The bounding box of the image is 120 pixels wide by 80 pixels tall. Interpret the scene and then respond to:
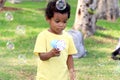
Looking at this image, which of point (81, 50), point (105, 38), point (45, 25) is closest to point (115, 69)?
point (81, 50)

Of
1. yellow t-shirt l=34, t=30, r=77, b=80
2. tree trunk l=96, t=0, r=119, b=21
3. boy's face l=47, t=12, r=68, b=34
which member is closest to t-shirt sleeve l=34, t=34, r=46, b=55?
yellow t-shirt l=34, t=30, r=77, b=80

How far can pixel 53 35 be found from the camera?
397 cm

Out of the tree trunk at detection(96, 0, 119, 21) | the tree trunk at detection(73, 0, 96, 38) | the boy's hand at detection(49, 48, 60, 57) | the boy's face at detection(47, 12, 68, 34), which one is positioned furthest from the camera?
the tree trunk at detection(96, 0, 119, 21)

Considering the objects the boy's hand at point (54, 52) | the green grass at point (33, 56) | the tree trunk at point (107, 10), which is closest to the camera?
the boy's hand at point (54, 52)

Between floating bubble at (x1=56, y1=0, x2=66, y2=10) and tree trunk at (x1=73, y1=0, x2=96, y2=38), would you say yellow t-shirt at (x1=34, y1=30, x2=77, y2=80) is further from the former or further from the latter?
tree trunk at (x1=73, y1=0, x2=96, y2=38)

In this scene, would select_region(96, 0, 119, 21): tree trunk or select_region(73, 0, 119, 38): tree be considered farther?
select_region(96, 0, 119, 21): tree trunk

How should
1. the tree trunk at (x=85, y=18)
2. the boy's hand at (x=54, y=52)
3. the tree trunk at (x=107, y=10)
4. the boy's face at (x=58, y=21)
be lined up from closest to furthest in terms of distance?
the boy's hand at (x=54, y=52), the boy's face at (x=58, y=21), the tree trunk at (x=85, y=18), the tree trunk at (x=107, y=10)

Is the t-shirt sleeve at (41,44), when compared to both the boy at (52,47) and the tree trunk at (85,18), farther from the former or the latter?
the tree trunk at (85,18)

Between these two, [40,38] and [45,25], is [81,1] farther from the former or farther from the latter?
[40,38]

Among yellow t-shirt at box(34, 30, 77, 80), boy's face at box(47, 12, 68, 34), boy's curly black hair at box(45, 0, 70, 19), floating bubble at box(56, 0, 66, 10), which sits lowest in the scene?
yellow t-shirt at box(34, 30, 77, 80)

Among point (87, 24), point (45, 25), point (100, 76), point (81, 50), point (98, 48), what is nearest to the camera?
point (100, 76)

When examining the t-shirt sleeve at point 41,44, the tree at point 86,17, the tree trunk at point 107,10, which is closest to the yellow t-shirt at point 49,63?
the t-shirt sleeve at point 41,44

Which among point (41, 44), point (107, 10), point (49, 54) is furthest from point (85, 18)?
point (49, 54)

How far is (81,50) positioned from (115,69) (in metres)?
1.49
